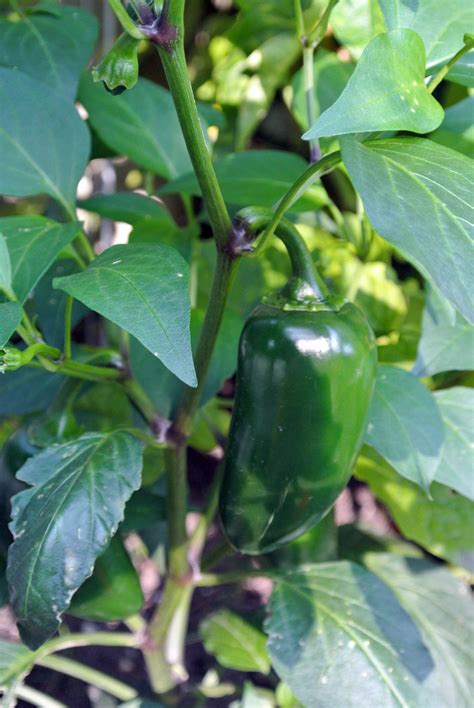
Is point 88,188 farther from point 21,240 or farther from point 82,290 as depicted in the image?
point 82,290

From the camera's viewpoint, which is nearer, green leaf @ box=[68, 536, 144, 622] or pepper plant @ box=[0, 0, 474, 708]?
pepper plant @ box=[0, 0, 474, 708]

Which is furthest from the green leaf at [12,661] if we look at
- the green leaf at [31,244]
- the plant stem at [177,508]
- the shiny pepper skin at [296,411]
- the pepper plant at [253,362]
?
the green leaf at [31,244]

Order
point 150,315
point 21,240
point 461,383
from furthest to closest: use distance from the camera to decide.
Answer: point 461,383, point 21,240, point 150,315

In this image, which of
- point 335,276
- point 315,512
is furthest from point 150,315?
point 335,276

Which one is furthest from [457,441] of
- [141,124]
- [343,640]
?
[141,124]

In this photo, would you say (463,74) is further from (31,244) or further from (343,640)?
(343,640)

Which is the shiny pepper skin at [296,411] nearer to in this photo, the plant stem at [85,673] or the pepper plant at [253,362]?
the pepper plant at [253,362]

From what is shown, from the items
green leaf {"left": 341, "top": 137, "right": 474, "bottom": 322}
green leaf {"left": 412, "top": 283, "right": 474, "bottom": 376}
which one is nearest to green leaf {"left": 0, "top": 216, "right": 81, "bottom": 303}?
green leaf {"left": 341, "top": 137, "right": 474, "bottom": 322}

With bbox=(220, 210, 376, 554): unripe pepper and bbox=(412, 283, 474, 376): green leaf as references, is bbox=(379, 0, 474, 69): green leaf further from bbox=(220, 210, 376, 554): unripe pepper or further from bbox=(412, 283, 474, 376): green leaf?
bbox=(412, 283, 474, 376): green leaf
